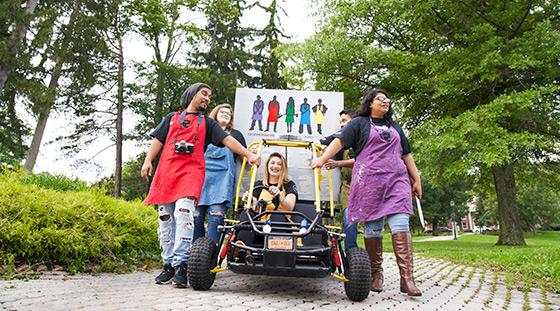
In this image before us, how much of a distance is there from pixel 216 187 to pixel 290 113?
2150 millimetres

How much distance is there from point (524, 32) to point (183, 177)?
11131mm

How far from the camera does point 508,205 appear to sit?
1371 centimetres

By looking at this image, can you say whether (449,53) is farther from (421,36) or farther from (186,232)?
(186,232)

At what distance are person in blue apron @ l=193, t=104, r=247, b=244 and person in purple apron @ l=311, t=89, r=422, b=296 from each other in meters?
1.17

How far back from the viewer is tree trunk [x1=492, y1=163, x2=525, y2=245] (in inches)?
539

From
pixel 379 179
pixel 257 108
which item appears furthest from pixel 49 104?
pixel 379 179

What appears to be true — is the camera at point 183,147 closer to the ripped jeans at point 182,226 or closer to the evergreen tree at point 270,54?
the ripped jeans at point 182,226

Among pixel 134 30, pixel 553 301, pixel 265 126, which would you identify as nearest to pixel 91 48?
pixel 134 30

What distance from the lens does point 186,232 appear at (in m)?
3.99

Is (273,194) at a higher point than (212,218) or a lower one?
higher

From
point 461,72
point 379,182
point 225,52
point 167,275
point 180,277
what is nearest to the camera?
point 180,277

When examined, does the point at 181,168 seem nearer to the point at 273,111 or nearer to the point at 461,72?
the point at 273,111

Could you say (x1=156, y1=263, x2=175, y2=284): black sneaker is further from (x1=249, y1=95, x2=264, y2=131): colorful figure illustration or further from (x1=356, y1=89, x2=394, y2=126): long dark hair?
(x1=249, y1=95, x2=264, y2=131): colorful figure illustration

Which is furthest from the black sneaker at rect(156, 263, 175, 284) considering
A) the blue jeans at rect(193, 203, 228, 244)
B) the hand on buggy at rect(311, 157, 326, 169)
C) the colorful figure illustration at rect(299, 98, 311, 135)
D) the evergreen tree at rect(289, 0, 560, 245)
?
the evergreen tree at rect(289, 0, 560, 245)
